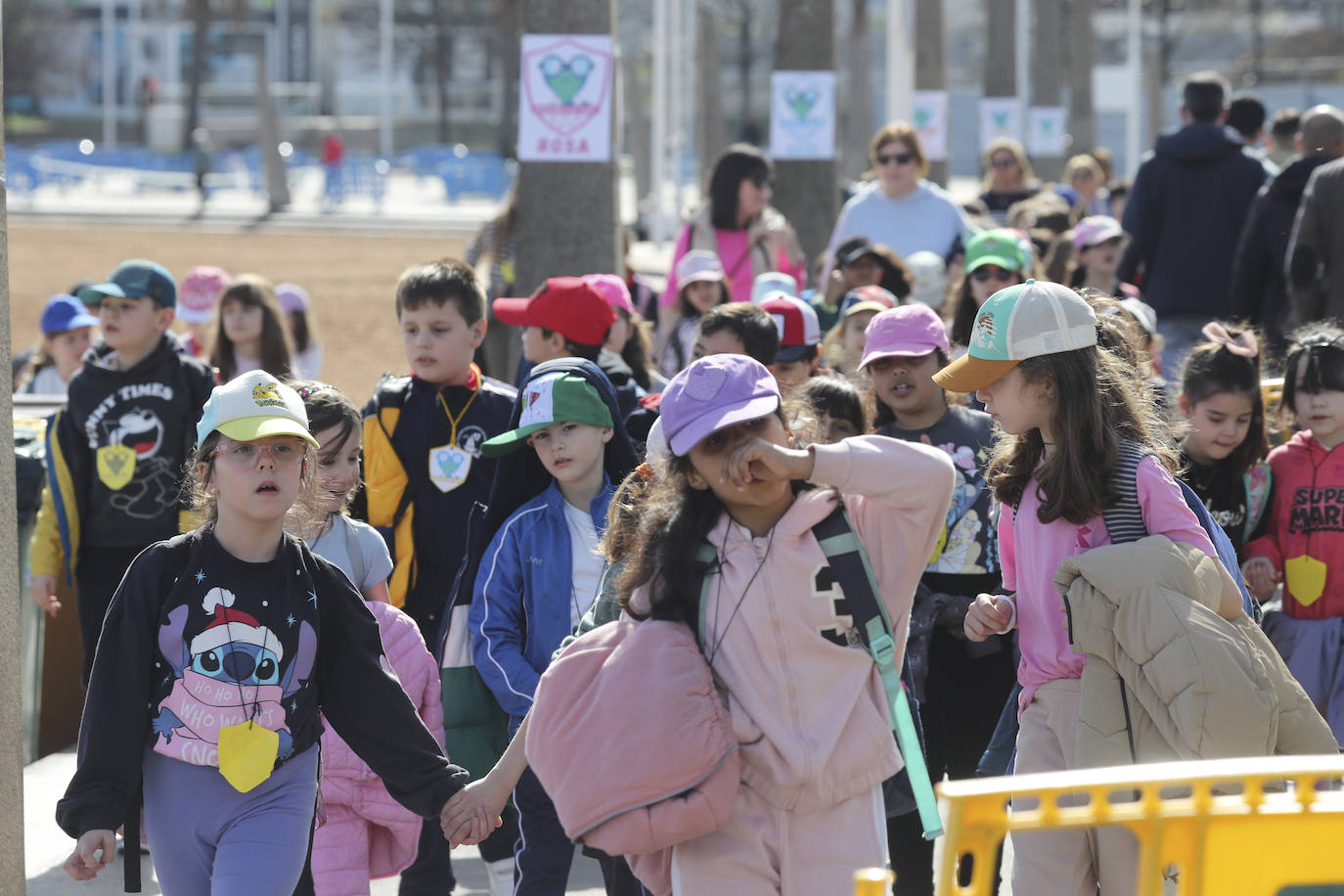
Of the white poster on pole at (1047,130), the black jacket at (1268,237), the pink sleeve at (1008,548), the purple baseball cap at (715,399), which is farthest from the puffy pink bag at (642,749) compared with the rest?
the white poster on pole at (1047,130)

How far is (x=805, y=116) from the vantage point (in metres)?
13.8

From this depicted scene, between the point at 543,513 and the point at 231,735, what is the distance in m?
1.31

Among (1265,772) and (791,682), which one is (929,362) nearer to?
(791,682)

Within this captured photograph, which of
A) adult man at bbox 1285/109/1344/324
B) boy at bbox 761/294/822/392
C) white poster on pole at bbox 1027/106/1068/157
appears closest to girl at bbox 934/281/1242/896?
boy at bbox 761/294/822/392

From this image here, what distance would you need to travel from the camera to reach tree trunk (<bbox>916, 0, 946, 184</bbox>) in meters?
23.8

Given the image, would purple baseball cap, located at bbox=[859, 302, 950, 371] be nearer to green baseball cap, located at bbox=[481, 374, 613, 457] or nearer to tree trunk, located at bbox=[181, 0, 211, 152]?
green baseball cap, located at bbox=[481, 374, 613, 457]

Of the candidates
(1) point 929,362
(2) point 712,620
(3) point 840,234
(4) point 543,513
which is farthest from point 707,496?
(3) point 840,234

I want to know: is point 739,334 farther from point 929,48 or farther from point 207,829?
point 929,48

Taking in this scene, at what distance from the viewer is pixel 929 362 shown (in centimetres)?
514

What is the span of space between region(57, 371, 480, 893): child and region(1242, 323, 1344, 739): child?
8.41ft

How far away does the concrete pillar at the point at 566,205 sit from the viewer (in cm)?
852

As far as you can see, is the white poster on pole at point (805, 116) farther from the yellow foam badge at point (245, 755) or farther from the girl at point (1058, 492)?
the yellow foam badge at point (245, 755)

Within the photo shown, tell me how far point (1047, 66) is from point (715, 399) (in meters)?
31.0

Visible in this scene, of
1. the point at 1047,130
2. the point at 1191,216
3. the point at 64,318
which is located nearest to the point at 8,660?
the point at 64,318
